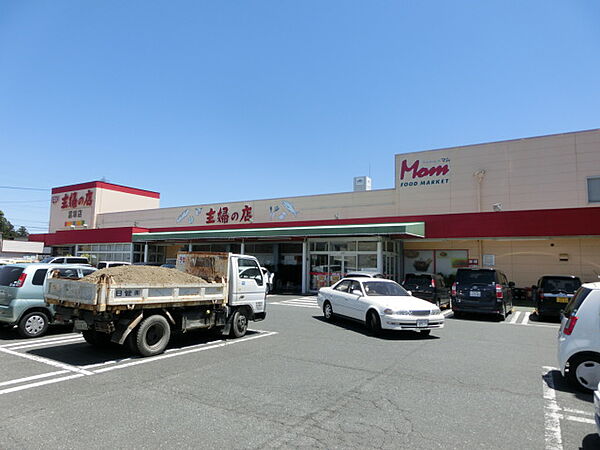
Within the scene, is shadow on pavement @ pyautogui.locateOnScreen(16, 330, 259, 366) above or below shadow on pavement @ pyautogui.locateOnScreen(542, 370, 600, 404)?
below

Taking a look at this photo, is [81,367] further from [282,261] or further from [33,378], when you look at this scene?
[282,261]

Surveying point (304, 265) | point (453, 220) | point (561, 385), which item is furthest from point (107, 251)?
point (561, 385)

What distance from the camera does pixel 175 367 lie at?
690cm

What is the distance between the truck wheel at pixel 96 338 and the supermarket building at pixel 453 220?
567 inches

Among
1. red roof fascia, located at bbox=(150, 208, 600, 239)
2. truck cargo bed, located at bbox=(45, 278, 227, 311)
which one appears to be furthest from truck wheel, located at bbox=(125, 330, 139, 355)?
red roof fascia, located at bbox=(150, 208, 600, 239)

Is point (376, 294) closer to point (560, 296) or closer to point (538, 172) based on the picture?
point (560, 296)

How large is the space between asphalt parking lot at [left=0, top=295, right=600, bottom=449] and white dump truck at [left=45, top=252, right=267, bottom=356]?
1.54ft

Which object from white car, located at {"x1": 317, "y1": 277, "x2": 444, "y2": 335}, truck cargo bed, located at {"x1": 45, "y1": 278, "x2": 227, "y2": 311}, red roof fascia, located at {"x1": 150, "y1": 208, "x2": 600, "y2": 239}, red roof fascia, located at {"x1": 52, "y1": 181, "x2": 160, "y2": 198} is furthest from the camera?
red roof fascia, located at {"x1": 52, "y1": 181, "x2": 160, "y2": 198}

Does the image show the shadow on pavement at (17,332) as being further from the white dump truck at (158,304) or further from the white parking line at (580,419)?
the white parking line at (580,419)

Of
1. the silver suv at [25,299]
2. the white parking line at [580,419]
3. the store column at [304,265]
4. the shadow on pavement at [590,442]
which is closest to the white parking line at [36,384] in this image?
the silver suv at [25,299]

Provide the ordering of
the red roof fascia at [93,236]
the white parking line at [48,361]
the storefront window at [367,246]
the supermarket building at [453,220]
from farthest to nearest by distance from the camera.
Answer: the red roof fascia at [93,236] → the storefront window at [367,246] → the supermarket building at [453,220] → the white parking line at [48,361]

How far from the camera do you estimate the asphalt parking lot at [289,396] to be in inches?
164

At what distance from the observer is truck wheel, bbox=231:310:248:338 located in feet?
31.5

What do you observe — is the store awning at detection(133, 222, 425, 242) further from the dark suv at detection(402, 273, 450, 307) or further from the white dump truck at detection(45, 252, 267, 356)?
the white dump truck at detection(45, 252, 267, 356)
